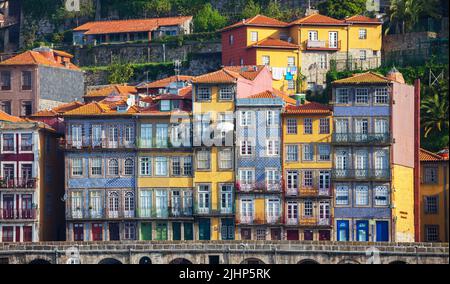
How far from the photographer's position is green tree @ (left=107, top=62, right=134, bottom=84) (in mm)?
170625

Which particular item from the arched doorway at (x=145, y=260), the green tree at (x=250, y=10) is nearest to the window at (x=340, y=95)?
the arched doorway at (x=145, y=260)

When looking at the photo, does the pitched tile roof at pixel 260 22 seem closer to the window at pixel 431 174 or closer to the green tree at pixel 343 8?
the green tree at pixel 343 8

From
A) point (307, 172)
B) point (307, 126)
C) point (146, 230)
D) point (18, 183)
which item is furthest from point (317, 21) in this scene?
point (18, 183)

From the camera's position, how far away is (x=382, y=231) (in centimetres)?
14550

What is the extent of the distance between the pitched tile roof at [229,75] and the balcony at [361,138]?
736 cm

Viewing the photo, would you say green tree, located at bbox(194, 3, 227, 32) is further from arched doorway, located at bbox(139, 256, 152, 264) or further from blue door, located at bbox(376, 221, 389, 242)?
arched doorway, located at bbox(139, 256, 152, 264)

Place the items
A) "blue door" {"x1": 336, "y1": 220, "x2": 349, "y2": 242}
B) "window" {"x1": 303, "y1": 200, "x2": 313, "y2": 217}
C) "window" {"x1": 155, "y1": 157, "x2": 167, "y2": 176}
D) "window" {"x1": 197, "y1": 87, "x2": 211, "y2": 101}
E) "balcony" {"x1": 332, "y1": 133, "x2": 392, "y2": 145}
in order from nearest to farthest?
"blue door" {"x1": 336, "y1": 220, "x2": 349, "y2": 242} → "window" {"x1": 303, "y1": 200, "x2": 313, "y2": 217} → "balcony" {"x1": 332, "y1": 133, "x2": 392, "y2": 145} → "window" {"x1": 155, "y1": 157, "x2": 167, "y2": 176} → "window" {"x1": 197, "y1": 87, "x2": 211, "y2": 101}

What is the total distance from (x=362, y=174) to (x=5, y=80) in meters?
28.4

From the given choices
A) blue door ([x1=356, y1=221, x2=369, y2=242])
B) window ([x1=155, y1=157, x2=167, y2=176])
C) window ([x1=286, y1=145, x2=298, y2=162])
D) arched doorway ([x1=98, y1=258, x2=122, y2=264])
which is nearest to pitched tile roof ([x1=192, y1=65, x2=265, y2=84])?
window ([x1=155, y1=157, x2=167, y2=176])

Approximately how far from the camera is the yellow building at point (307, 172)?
14600 centimetres

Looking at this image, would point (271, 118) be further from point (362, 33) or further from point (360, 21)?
point (362, 33)

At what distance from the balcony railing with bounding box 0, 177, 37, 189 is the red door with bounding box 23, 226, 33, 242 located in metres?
2.52
